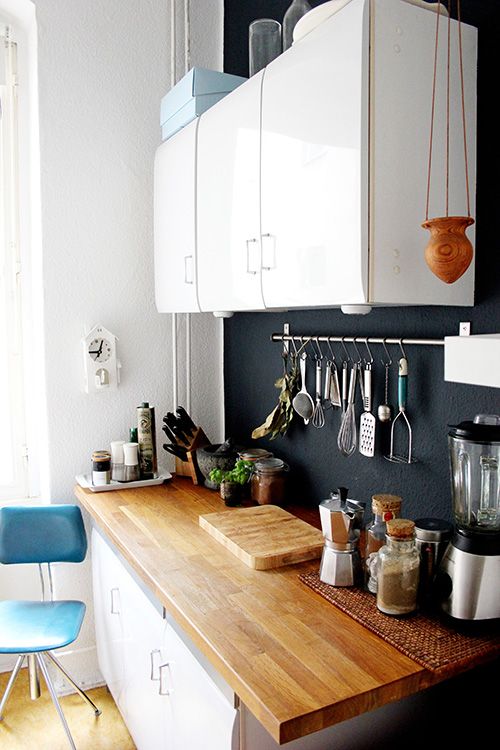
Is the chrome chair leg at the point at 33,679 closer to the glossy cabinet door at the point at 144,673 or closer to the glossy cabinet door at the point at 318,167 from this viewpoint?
the glossy cabinet door at the point at 144,673

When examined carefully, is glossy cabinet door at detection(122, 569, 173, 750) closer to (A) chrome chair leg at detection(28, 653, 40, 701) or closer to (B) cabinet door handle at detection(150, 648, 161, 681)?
(B) cabinet door handle at detection(150, 648, 161, 681)

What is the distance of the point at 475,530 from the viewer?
135cm

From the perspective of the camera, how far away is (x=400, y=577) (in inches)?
55.1

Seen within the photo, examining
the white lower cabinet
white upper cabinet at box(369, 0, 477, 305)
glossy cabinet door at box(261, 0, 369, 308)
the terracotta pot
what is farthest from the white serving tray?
the terracotta pot

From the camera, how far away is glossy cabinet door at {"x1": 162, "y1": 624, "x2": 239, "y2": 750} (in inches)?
52.2

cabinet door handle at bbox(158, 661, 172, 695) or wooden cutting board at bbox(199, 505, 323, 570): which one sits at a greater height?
wooden cutting board at bbox(199, 505, 323, 570)

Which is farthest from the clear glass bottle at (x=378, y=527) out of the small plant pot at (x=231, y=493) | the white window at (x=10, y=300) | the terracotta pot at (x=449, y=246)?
the white window at (x=10, y=300)

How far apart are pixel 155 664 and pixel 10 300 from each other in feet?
5.48

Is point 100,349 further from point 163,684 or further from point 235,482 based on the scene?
point 163,684

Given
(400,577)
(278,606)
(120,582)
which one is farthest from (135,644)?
(400,577)

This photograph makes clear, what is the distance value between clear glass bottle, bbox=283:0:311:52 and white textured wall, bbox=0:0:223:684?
3.01ft

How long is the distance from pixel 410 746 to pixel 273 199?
141cm

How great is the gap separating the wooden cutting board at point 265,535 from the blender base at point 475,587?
49 centimetres

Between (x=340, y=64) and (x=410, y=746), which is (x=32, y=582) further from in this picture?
(x=340, y=64)
